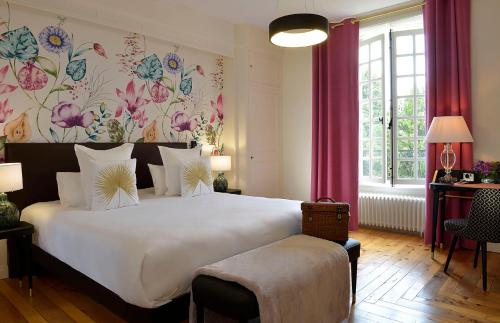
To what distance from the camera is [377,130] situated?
450 cm

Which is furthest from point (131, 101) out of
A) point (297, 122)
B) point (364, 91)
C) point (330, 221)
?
point (364, 91)

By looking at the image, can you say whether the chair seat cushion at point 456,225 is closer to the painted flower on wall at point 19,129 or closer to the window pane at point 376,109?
the window pane at point 376,109

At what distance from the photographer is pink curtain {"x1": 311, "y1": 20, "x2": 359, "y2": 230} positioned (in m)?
4.35

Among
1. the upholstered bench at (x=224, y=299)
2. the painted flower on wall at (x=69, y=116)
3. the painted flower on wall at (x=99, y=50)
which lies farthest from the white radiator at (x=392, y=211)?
the painted flower on wall at (x=99, y=50)

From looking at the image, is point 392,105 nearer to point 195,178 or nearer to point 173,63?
point 195,178

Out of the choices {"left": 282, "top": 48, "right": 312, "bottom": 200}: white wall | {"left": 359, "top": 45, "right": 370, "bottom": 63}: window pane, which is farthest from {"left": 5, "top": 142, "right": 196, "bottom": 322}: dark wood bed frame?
{"left": 359, "top": 45, "right": 370, "bottom": 63}: window pane

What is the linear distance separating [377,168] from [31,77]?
12.9 ft

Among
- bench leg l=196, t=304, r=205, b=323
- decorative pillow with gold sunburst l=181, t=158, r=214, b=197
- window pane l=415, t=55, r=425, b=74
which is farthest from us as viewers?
window pane l=415, t=55, r=425, b=74

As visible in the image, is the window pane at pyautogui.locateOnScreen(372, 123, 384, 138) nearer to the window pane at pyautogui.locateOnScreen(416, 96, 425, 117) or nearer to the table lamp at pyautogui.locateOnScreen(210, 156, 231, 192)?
the window pane at pyautogui.locateOnScreen(416, 96, 425, 117)

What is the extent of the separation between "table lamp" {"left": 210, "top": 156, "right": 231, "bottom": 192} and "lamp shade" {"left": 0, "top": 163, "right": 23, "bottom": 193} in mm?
2128

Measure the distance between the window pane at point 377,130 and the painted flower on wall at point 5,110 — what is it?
396 cm

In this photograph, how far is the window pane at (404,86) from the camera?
4199 millimetres

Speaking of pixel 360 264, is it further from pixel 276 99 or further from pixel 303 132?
pixel 276 99

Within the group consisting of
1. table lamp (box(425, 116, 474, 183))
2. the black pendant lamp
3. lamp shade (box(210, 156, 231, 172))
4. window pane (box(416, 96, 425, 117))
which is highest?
the black pendant lamp
